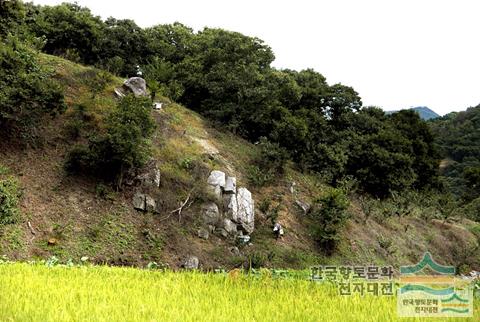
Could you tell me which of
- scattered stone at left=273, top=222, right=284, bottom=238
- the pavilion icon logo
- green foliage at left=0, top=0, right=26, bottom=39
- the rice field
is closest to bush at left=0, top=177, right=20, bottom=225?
green foliage at left=0, top=0, right=26, bottom=39

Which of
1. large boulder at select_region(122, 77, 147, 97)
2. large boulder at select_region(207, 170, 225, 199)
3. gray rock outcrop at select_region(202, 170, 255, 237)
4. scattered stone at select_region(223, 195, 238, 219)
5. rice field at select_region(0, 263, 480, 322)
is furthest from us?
large boulder at select_region(122, 77, 147, 97)

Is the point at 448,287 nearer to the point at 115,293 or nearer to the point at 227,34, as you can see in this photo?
the point at 115,293

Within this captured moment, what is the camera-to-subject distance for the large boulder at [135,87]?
2577 centimetres

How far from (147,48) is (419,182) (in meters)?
28.1

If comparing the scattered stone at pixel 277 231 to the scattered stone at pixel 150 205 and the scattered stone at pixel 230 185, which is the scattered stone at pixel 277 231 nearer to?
the scattered stone at pixel 230 185

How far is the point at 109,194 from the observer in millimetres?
19172

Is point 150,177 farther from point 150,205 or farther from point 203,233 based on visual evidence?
point 203,233

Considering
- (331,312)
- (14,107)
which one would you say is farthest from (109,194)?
(331,312)

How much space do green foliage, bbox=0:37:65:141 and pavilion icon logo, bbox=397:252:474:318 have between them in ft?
57.6

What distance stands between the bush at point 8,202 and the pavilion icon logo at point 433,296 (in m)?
13.4

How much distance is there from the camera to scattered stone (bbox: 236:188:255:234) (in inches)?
841

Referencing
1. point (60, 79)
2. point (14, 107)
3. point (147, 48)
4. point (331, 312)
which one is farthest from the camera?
point (147, 48)

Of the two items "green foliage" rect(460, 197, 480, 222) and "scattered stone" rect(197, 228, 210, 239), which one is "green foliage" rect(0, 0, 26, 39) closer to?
"scattered stone" rect(197, 228, 210, 239)

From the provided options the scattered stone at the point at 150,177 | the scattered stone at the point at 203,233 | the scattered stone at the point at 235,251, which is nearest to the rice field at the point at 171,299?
the scattered stone at the point at 203,233
